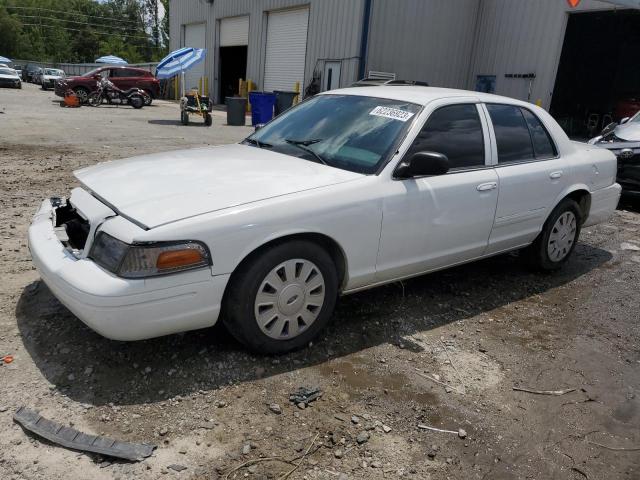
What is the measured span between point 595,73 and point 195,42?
64.5 ft

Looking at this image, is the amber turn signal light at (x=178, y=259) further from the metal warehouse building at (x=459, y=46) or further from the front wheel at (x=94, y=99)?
the front wheel at (x=94, y=99)

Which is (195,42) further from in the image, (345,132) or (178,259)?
(178,259)

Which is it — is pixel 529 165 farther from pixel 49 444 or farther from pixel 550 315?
pixel 49 444

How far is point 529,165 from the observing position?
172 inches

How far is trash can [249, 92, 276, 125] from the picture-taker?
55.9 feet

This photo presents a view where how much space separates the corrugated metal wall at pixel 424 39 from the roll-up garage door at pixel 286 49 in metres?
3.52

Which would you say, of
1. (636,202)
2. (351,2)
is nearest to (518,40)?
(351,2)

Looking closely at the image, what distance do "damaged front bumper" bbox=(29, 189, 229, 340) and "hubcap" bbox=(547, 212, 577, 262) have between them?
3.33 meters

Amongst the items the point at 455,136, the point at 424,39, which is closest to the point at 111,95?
the point at 424,39

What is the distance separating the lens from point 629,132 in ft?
27.9

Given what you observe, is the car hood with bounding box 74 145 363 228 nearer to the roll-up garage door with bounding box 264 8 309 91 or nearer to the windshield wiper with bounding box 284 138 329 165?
the windshield wiper with bounding box 284 138 329 165

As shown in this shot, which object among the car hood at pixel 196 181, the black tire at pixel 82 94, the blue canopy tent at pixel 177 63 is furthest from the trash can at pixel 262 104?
the car hood at pixel 196 181

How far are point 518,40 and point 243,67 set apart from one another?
14.9 metres

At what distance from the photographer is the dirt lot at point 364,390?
96.1 inches
